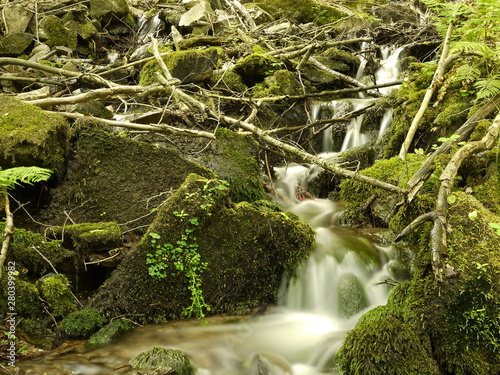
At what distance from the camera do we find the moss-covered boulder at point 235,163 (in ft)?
19.7

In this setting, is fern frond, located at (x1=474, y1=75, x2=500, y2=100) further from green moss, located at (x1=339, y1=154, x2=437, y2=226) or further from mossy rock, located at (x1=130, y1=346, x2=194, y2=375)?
mossy rock, located at (x1=130, y1=346, x2=194, y2=375)

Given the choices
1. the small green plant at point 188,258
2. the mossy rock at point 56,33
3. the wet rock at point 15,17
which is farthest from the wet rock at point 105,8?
the small green plant at point 188,258

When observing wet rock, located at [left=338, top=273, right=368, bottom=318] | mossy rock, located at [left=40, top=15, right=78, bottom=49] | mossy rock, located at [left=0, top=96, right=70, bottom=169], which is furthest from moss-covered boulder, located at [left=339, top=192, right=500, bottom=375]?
mossy rock, located at [left=40, top=15, right=78, bottom=49]

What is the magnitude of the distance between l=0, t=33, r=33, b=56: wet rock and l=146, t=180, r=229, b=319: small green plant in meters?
8.30

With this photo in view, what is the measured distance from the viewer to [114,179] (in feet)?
17.0

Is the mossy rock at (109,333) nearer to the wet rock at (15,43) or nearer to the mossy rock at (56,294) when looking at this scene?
the mossy rock at (56,294)

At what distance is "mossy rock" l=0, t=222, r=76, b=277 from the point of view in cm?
413

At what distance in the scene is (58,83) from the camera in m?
7.00

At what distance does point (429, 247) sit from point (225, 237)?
2.08 metres

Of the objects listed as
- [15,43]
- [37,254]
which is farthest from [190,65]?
[15,43]

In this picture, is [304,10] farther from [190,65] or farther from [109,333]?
[109,333]

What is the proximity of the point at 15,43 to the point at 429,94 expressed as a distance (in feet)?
31.3

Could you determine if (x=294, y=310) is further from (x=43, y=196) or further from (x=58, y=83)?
(x=58, y=83)

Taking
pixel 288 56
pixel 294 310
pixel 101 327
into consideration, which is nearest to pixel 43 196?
pixel 101 327
